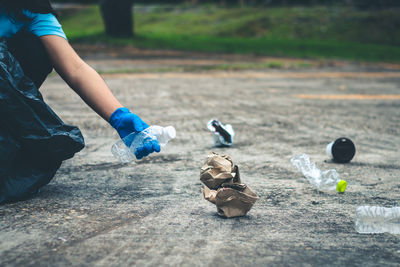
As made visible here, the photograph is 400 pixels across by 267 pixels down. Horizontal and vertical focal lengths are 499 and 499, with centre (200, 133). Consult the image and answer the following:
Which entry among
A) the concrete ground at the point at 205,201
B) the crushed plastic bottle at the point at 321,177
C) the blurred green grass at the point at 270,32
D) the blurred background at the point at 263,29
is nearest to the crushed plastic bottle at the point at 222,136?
the concrete ground at the point at 205,201

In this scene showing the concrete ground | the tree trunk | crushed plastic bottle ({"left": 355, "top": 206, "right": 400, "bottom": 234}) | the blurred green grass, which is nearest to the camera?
the concrete ground

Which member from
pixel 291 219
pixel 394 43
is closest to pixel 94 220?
pixel 291 219

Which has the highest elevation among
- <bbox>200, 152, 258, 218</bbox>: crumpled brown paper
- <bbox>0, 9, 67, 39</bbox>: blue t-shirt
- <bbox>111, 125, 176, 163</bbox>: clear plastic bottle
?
<bbox>0, 9, 67, 39</bbox>: blue t-shirt

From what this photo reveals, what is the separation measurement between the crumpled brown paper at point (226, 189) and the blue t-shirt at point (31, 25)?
3.70ft

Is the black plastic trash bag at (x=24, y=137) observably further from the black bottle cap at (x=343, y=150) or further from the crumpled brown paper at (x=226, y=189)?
the black bottle cap at (x=343, y=150)

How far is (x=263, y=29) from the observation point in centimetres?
1988

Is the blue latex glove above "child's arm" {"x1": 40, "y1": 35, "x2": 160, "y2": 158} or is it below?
below

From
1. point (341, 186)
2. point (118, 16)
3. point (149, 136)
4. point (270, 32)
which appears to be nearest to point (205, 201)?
point (149, 136)

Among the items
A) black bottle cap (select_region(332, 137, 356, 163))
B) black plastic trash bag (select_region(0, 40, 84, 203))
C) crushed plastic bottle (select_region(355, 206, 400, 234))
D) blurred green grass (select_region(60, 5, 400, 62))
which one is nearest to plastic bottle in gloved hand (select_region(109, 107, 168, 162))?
black plastic trash bag (select_region(0, 40, 84, 203))

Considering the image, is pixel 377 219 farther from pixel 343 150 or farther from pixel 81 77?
pixel 81 77

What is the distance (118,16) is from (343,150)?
14355 millimetres

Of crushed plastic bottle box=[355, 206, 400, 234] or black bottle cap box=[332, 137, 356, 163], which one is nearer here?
crushed plastic bottle box=[355, 206, 400, 234]

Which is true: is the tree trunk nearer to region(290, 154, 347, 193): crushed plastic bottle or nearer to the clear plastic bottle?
region(290, 154, 347, 193): crushed plastic bottle

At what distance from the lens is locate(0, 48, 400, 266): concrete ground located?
1975mm
